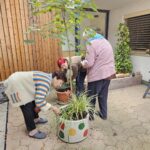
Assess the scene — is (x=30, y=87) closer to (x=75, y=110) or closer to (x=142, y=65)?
(x=75, y=110)

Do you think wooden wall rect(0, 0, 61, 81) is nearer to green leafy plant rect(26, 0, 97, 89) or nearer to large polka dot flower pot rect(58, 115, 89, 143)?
green leafy plant rect(26, 0, 97, 89)

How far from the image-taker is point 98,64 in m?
2.16

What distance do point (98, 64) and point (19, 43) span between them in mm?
2210

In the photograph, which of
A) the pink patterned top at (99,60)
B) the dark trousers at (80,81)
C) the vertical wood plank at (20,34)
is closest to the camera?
the pink patterned top at (99,60)

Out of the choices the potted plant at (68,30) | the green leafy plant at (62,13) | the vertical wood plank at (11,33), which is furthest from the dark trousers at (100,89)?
the vertical wood plank at (11,33)

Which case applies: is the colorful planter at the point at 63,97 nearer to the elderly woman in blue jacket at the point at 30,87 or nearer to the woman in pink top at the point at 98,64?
the woman in pink top at the point at 98,64

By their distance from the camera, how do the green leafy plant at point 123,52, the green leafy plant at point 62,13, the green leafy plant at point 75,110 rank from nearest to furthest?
the green leafy plant at point 62,13, the green leafy plant at point 75,110, the green leafy plant at point 123,52

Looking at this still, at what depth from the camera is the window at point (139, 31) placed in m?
3.94

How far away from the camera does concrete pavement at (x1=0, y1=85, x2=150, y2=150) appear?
1.94 metres

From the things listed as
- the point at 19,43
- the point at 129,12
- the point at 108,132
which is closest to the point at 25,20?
the point at 19,43

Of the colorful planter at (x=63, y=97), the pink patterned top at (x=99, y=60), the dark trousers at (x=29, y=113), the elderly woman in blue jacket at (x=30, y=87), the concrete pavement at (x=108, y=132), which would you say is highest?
the pink patterned top at (x=99, y=60)

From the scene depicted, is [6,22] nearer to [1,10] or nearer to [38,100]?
[1,10]

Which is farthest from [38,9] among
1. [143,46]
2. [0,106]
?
[143,46]

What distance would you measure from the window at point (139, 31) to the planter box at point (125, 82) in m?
0.79
